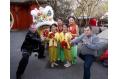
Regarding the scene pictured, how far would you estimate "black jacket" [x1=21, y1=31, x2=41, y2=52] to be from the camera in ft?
13.3

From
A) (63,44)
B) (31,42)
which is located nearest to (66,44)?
(63,44)

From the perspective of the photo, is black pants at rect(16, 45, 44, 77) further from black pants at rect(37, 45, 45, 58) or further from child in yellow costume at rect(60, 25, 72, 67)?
child in yellow costume at rect(60, 25, 72, 67)

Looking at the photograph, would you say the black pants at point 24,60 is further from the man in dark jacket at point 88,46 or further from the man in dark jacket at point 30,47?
the man in dark jacket at point 88,46

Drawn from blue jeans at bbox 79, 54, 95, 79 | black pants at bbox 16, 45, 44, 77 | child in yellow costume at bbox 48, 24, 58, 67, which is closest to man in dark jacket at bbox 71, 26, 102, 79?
blue jeans at bbox 79, 54, 95, 79

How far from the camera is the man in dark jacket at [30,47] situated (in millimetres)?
4051

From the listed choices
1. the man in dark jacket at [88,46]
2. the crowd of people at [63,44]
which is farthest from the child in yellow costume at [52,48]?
the man in dark jacket at [88,46]

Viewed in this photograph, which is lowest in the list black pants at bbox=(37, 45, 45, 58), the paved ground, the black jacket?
the paved ground

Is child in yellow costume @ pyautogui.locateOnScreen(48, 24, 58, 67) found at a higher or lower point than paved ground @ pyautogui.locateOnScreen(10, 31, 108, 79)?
higher

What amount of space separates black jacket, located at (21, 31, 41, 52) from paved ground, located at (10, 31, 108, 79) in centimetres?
4

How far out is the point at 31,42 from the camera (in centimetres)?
408

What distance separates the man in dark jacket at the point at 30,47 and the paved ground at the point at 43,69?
0.03 m

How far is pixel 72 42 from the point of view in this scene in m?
4.07
